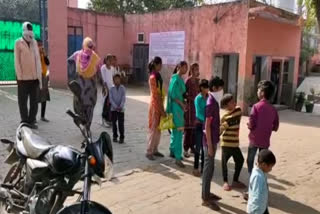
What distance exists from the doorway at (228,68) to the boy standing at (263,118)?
10.1m

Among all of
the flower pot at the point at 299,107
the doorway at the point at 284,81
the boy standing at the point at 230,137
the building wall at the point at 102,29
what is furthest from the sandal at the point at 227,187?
the building wall at the point at 102,29

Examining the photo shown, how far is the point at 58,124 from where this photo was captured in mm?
8234

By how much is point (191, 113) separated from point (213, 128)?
72.5 inches

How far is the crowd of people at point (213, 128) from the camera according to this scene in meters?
3.53

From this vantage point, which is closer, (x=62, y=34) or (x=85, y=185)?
(x=85, y=185)

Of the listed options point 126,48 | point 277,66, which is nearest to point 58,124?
point 277,66

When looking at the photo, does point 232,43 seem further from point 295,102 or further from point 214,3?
point 295,102

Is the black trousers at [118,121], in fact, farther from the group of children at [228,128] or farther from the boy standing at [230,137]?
the boy standing at [230,137]

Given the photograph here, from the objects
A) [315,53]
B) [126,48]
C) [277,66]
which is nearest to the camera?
[277,66]

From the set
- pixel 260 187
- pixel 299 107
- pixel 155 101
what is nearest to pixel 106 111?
pixel 155 101

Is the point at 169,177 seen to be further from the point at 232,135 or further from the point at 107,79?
the point at 107,79

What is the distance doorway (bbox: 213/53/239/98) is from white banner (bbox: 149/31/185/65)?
1858 millimetres

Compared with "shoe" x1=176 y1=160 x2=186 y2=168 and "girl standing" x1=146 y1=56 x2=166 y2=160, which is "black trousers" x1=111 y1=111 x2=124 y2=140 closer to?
"girl standing" x1=146 y1=56 x2=166 y2=160

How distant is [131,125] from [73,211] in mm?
6338
